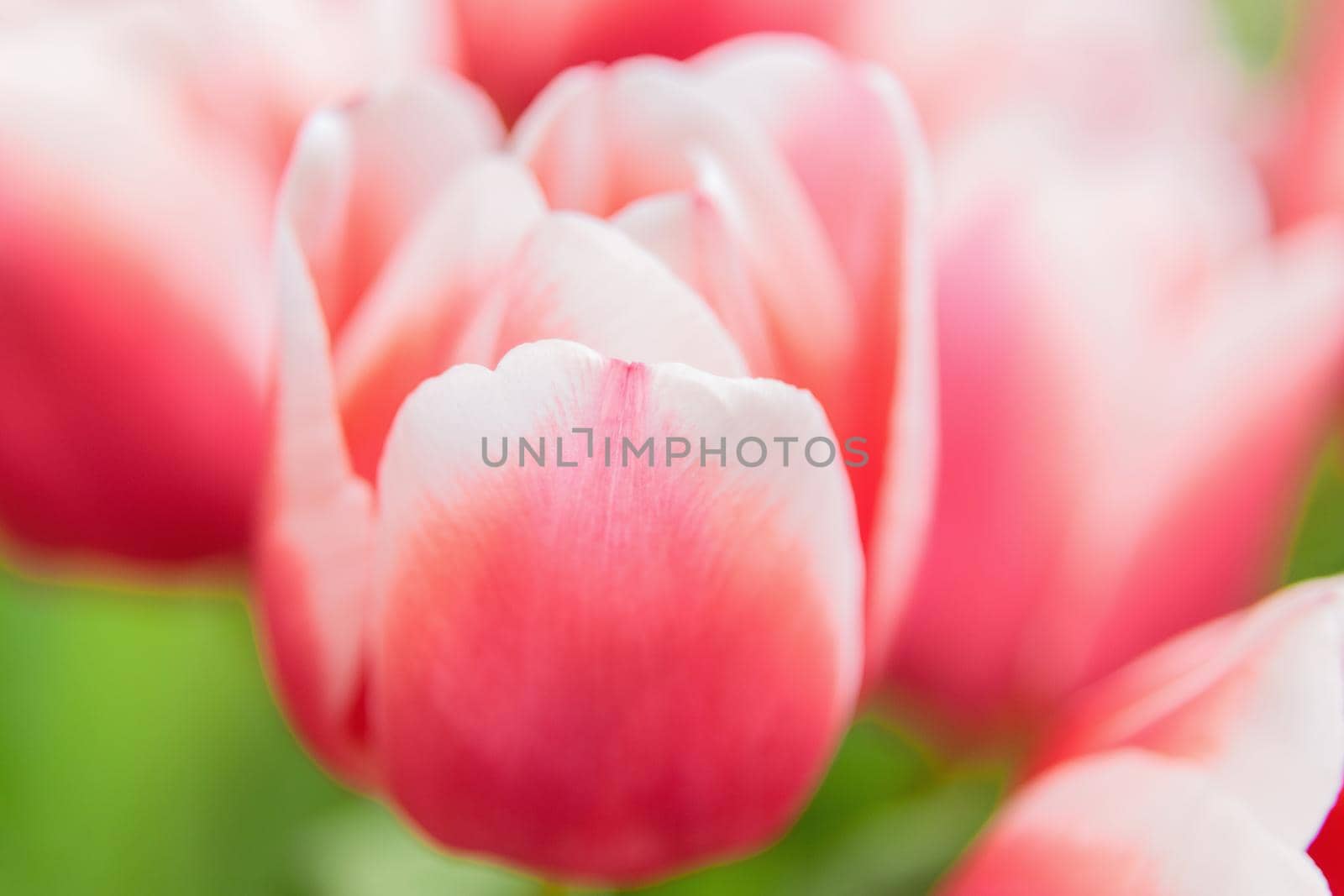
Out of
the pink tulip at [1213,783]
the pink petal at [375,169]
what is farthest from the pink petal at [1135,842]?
the pink petal at [375,169]

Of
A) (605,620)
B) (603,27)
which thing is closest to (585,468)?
(605,620)

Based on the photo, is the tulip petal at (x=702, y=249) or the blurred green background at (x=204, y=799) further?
the blurred green background at (x=204, y=799)

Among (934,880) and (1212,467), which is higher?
(1212,467)

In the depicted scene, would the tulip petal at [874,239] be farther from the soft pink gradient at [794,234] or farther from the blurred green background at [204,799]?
the blurred green background at [204,799]

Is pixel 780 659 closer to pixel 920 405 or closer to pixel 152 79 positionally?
pixel 920 405

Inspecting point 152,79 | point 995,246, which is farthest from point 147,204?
point 995,246

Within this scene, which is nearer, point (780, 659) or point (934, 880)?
point (780, 659)
